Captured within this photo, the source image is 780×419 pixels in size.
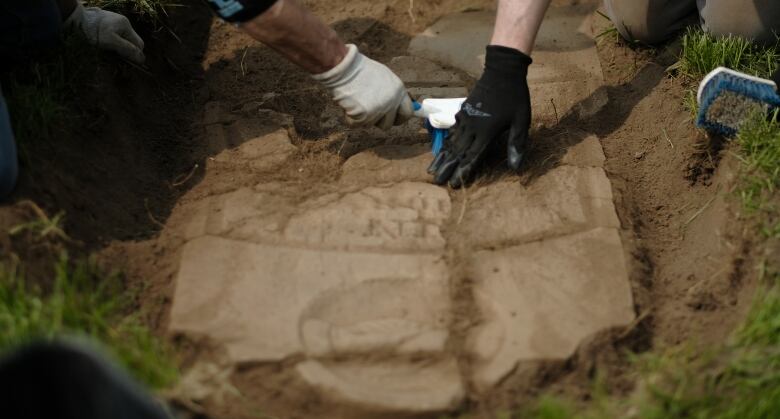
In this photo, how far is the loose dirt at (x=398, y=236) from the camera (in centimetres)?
209

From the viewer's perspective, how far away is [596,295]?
2289mm

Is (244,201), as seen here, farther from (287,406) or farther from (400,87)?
(287,406)

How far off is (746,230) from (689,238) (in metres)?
0.21

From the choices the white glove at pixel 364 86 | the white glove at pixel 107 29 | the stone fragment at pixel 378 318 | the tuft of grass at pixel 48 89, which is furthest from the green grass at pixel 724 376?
Result: the white glove at pixel 107 29

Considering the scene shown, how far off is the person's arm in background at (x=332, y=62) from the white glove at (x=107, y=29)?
0.69 metres

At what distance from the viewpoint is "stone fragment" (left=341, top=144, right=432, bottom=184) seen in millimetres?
2721

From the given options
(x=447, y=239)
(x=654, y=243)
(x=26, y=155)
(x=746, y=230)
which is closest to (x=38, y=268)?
(x=26, y=155)

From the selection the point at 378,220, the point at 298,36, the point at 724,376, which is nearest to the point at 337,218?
the point at 378,220

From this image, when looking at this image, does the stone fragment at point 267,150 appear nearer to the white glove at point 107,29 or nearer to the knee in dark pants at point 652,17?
the white glove at point 107,29

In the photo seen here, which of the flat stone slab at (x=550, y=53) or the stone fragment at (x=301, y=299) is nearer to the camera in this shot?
the stone fragment at (x=301, y=299)

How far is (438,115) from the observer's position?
2.76 meters

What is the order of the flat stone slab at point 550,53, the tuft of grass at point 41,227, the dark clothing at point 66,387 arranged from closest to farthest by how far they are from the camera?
the dark clothing at point 66,387, the tuft of grass at point 41,227, the flat stone slab at point 550,53

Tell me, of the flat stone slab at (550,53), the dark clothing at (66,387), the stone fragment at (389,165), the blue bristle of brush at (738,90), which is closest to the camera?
the dark clothing at (66,387)

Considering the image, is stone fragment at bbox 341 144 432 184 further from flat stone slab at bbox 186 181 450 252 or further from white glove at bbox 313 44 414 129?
white glove at bbox 313 44 414 129
